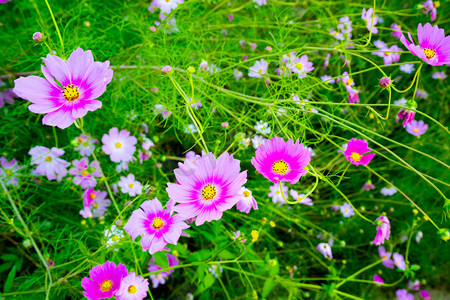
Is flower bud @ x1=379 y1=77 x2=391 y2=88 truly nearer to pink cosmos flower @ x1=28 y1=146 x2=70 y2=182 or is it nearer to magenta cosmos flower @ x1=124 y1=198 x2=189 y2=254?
magenta cosmos flower @ x1=124 y1=198 x2=189 y2=254

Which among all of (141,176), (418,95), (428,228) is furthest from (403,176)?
(141,176)

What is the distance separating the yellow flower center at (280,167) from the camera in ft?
2.13

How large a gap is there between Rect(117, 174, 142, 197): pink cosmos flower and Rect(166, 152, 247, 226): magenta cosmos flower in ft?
1.37

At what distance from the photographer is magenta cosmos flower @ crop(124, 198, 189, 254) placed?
644mm

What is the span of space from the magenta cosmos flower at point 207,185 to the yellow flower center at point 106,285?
0.25 m

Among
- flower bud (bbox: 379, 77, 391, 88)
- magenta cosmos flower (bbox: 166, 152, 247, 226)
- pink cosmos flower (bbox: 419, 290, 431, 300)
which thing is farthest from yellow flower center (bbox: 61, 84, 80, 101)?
pink cosmos flower (bbox: 419, 290, 431, 300)

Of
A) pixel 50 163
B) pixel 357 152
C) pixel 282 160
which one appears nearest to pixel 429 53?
pixel 357 152

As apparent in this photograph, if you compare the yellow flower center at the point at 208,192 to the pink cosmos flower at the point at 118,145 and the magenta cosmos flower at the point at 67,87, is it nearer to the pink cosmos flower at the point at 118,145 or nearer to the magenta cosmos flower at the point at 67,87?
the magenta cosmos flower at the point at 67,87

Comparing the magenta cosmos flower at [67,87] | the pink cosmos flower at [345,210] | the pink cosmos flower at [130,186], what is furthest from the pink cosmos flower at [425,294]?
the magenta cosmos flower at [67,87]

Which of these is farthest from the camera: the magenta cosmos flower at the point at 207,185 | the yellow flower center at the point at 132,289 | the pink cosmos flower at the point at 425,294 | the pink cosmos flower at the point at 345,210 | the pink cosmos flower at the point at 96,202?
the pink cosmos flower at the point at 425,294

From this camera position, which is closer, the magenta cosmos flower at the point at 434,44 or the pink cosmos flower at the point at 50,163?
the magenta cosmos flower at the point at 434,44

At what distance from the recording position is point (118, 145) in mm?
1086

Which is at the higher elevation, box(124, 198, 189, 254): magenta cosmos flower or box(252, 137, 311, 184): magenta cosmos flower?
box(252, 137, 311, 184): magenta cosmos flower

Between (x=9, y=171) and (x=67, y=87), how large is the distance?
0.54m
